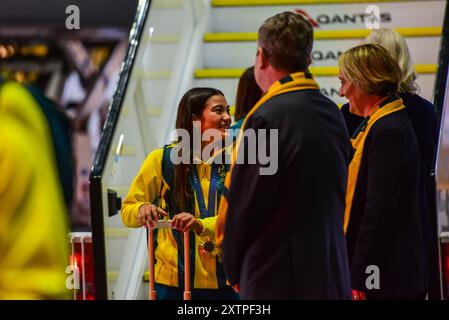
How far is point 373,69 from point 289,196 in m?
0.96

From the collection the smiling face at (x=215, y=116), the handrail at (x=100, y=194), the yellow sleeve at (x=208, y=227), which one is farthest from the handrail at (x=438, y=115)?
→ the handrail at (x=100, y=194)

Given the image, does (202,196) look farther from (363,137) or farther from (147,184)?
(363,137)

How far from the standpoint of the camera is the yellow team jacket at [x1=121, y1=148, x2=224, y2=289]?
4.64 m

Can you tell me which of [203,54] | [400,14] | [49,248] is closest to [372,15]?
[400,14]

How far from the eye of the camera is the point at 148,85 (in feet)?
22.5

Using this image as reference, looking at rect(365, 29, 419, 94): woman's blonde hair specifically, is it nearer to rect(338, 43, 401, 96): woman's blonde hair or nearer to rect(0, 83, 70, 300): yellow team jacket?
rect(338, 43, 401, 96): woman's blonde hair

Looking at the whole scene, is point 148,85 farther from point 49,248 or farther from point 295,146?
point 49,248

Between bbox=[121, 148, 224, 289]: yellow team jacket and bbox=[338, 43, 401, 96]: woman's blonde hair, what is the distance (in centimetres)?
75

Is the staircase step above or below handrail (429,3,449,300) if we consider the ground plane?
above

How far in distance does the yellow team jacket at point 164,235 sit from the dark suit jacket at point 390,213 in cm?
66

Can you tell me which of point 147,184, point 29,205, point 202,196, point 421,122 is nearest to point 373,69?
point 421,122

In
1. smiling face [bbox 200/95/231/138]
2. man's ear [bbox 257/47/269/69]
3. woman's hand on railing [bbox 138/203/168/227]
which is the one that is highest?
smiling face [bbox 200/95/231/138]

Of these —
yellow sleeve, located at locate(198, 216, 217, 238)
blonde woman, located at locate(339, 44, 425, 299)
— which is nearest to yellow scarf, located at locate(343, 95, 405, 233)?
blonde woman, located at locate(339, 44, 425, 299)

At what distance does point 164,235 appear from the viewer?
4.73m
